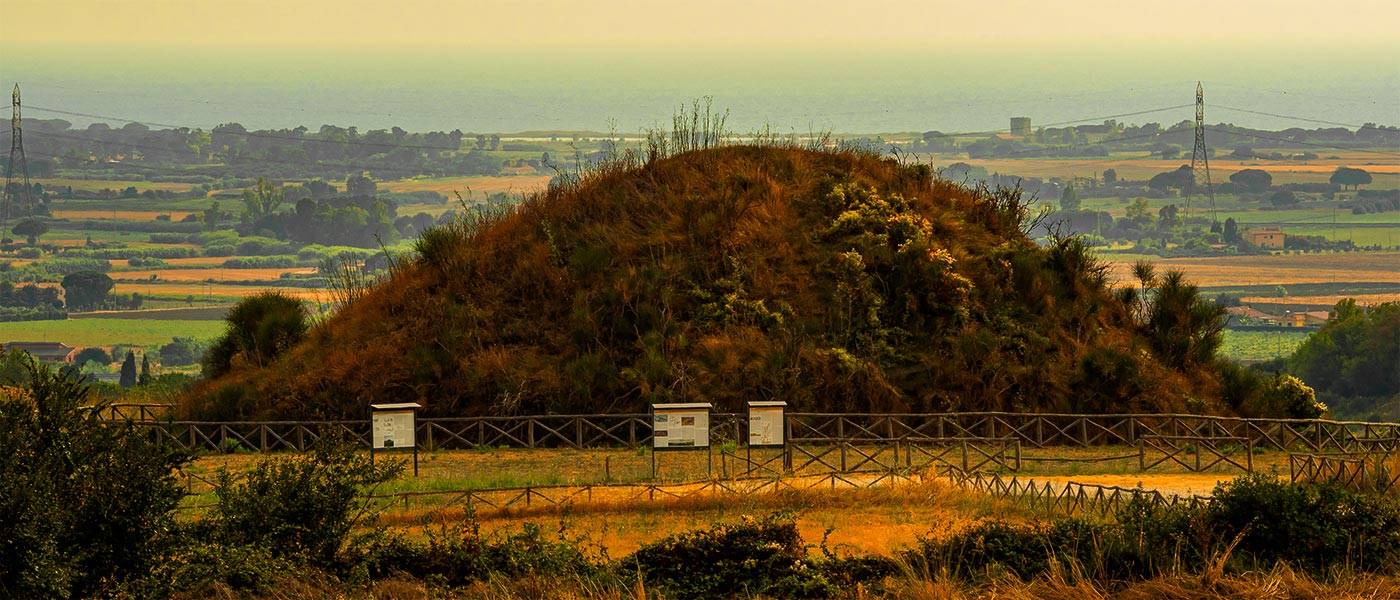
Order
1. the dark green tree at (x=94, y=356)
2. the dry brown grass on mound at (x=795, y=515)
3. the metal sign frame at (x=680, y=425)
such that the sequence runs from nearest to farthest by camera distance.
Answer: the dry brown grass on mound at (x=795, y=515) → the metal sign frame at (x=680, y=425) → the dark green tree at (x=94, y=356)

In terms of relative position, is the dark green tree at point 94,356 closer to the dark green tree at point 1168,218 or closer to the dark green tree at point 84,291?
the dark green tree at point 84,291

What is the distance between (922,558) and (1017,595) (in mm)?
1408

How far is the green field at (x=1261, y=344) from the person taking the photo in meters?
71.4

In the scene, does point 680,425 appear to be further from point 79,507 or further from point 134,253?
point 134,253

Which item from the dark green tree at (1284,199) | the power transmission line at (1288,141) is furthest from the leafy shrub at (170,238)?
the power transmission line at (1288,141)

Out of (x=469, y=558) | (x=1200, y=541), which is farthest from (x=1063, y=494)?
(x=469, y=558)

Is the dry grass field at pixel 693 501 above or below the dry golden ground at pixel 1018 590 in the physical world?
below

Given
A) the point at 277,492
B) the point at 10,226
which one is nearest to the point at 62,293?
the point at 10,226

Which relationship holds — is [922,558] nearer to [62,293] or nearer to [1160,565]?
[1160,565]

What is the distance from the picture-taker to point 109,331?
92.7 m

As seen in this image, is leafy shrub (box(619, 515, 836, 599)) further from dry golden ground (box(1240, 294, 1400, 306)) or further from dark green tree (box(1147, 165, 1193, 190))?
dark green tree (box(1147, 165, 1193, 190))

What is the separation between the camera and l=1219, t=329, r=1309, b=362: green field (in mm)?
71438

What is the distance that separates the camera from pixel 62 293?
4166 inches

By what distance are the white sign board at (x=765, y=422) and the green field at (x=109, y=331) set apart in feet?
207
